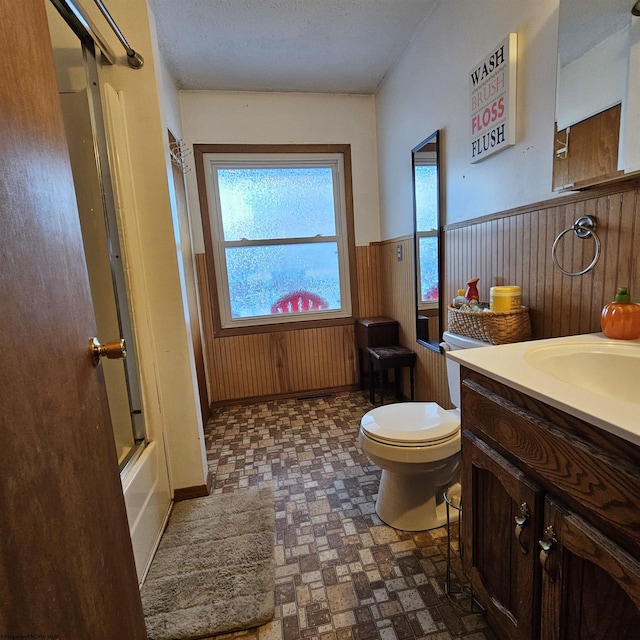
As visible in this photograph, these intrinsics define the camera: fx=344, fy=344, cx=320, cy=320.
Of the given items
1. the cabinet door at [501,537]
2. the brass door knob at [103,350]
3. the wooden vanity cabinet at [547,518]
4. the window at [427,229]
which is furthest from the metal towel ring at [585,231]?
the brass door knob at [103,350]

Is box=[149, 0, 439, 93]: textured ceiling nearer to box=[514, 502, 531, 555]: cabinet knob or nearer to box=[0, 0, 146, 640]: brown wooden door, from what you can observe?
box=[0, 0, 146, 640]: brown wooden door

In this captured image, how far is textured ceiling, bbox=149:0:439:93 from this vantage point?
186 centimetres

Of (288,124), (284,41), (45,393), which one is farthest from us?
(288,124)

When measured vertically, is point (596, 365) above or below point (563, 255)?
below

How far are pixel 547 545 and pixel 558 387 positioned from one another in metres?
0.32

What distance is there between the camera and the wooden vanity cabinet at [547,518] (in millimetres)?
563

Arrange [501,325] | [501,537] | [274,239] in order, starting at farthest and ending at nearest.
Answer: [274,239]
[501,325]
[501,537]

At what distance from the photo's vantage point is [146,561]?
1.35 meters

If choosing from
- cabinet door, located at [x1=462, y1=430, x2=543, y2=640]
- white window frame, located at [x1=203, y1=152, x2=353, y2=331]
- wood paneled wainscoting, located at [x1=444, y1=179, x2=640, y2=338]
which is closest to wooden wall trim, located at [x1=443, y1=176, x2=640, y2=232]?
wood paneled wainscoting, located at [x1=444, y1=179, x2=640, y2=338]

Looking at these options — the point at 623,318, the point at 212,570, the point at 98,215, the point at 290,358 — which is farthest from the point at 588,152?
the point at 290,358

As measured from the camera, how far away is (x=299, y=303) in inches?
120

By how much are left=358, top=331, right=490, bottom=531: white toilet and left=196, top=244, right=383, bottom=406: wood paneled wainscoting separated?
1.50 meters

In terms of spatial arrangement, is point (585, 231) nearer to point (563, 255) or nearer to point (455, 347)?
point (563, 255)

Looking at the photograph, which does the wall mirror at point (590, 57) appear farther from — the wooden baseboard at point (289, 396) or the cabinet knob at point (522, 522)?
the wooden baseboard at point (289, 396)
